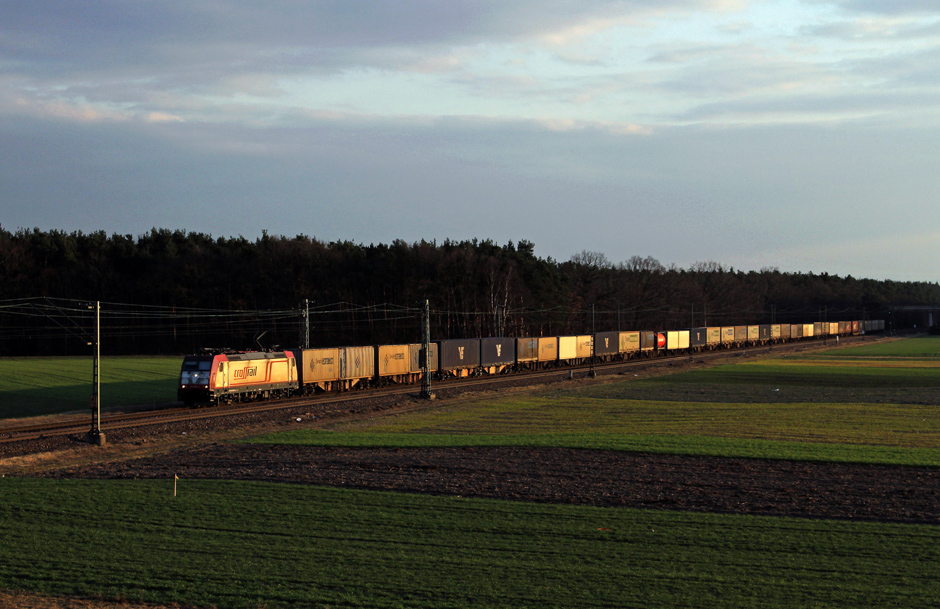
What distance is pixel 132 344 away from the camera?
10906 cm

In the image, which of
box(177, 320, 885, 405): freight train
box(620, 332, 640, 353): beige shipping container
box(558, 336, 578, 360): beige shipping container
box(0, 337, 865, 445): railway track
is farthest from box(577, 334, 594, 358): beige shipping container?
box(0, 337, 865, 445): railway track

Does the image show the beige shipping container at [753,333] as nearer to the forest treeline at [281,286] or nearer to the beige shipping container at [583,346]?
the forest treeline at [281,286]

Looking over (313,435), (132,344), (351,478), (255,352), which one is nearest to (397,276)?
(132,344)

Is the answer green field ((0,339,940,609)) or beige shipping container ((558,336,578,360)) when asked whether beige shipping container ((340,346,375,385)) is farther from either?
green field ((0,339,940,609))

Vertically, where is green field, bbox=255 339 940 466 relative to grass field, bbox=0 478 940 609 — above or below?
below

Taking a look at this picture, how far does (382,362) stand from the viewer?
193ft

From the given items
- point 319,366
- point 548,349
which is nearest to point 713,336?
point 548,349

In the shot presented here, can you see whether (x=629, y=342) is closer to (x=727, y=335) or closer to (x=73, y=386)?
(x=727, y=335)

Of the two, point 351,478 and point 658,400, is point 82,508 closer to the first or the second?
point 351,478

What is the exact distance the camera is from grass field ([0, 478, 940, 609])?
11.7 metres

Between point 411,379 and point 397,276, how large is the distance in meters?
53.5

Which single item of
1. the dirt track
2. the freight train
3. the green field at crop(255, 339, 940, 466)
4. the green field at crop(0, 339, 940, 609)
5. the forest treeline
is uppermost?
the forest treeline

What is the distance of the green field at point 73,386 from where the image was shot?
49562 mm

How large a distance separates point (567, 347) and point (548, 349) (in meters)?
4.00
